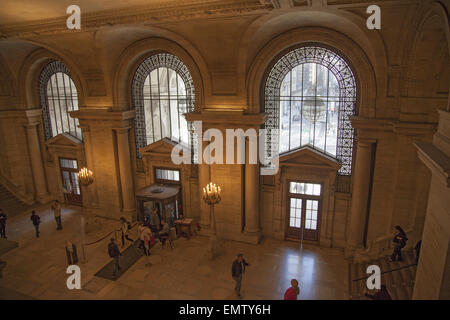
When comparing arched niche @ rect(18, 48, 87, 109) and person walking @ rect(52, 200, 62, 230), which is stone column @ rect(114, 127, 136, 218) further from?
person walking @ rect(52, 200, 62, 230)

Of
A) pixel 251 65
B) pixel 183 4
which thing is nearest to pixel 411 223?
pixel 251 65

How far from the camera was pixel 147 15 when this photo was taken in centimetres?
976

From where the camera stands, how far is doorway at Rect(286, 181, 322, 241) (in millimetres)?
12125

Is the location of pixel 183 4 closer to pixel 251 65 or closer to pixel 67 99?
pixel 251 65

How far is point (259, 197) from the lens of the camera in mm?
12742

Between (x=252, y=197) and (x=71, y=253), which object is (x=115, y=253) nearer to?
(x=71, y=253)

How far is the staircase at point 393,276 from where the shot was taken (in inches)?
344

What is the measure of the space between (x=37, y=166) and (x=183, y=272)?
1095cm

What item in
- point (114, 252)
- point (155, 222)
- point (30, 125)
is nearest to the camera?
point (114, 252)

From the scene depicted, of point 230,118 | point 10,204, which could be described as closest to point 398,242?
point 230,118

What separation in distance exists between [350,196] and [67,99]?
44.3 feet

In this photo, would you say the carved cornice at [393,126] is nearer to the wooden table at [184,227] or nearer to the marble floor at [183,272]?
the marble floor at [183,272]

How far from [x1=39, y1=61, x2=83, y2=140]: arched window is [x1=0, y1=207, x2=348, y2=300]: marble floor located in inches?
226

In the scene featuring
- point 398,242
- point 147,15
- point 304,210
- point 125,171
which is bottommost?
point 304,210
